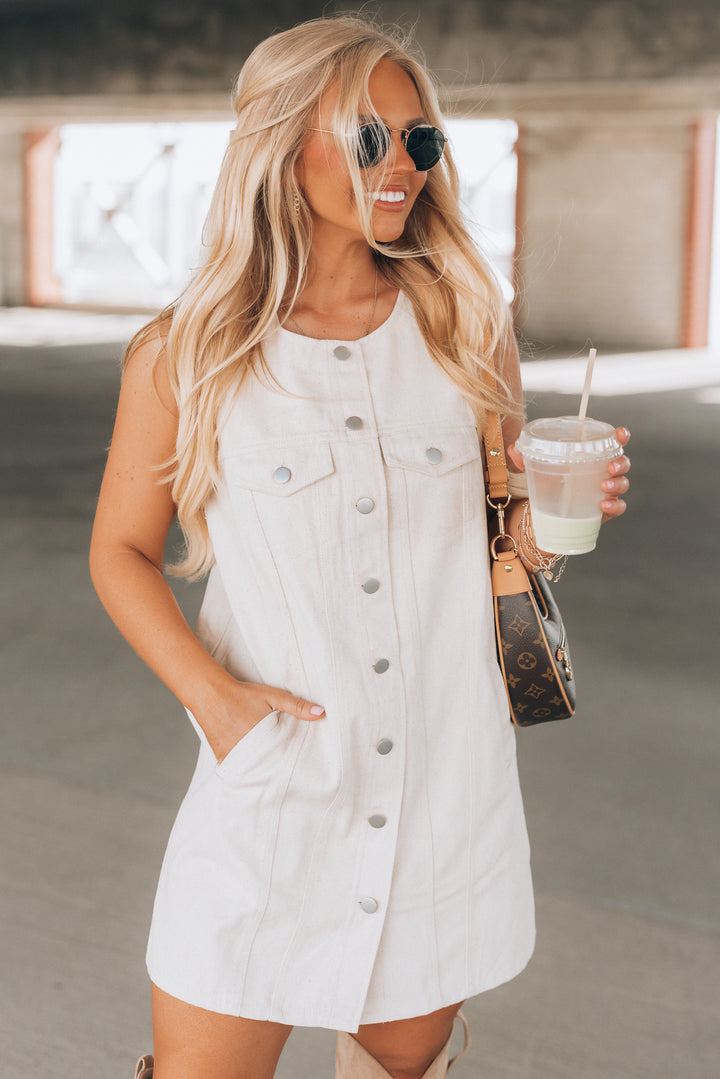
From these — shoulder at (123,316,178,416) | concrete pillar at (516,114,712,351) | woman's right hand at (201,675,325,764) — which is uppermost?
concrete pillar at (516,114,712,351)

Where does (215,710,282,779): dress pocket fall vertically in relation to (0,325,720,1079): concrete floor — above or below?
above

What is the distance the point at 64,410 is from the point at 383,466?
9.41m

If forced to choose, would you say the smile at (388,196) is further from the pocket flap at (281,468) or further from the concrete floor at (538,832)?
the concrete floor at (538,832)

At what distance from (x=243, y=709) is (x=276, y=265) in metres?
0.57

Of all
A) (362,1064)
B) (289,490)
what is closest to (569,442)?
(289,490)

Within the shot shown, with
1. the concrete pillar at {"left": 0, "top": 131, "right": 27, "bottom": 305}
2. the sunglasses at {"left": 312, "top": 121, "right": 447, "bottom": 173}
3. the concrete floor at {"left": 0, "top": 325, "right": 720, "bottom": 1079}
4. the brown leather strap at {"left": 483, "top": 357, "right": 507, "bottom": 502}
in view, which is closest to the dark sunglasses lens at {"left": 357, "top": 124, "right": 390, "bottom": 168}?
the sunglasses at {"left": 312, "top": 121, "right": 447, "bottom": 173}

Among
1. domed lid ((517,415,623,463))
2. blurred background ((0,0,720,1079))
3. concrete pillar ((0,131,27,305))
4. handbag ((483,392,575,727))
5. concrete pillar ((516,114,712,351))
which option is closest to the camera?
domed lid ((517,415,623,463))

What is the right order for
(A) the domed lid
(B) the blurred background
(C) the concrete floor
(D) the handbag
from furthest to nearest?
(B) the blurred background < (C) the concrete floor < (D) the handbag < (A) the domed lid

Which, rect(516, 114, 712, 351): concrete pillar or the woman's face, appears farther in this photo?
rect(516, 114, 712, 351): concrete pillar

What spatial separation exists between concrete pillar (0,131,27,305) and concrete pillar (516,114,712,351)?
9.29m

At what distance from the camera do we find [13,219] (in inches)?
846

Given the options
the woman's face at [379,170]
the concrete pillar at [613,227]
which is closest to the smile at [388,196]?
the woman's face at [379,170]

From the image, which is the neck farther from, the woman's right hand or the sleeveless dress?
the woman's right hand

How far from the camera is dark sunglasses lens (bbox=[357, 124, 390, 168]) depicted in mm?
1411
